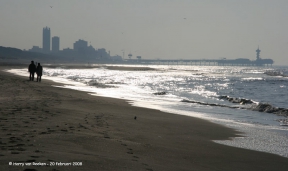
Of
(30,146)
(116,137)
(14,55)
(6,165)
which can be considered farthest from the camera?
(14,55)

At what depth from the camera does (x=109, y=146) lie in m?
6.28

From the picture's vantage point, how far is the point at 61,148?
554 centimetres

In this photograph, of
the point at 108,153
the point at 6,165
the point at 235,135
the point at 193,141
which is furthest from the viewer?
the point at 235,135

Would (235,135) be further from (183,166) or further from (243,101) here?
(243,101)

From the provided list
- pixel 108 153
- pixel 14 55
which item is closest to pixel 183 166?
pixel 108 153

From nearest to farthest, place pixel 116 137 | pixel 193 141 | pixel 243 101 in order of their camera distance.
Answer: pixel 116 137 < pixel 193 141 < pixel 243 101

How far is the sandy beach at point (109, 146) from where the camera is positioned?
16.0 ft

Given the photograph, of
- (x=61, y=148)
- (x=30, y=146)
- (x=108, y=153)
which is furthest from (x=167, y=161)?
(x=30, y=146)

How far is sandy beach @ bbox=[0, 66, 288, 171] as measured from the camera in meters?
4.88

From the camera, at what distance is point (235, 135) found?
9164 millimetres

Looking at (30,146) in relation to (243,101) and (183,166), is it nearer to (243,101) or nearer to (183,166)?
(183,166)

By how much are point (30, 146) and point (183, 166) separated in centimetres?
222

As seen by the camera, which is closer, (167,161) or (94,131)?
(167,161)

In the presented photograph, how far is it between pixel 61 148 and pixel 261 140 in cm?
493
